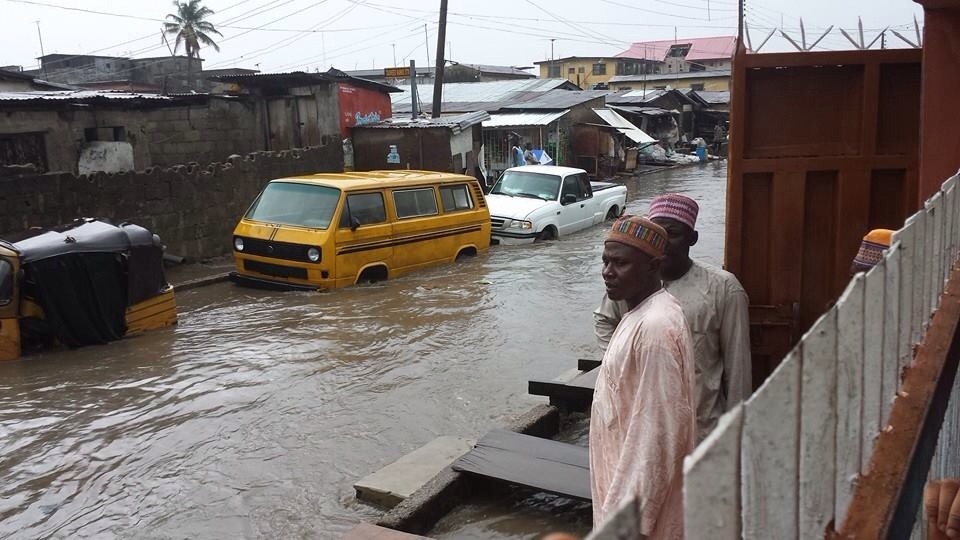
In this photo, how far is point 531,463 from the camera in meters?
4.97

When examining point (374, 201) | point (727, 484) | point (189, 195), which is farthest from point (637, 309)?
point (189, 195)

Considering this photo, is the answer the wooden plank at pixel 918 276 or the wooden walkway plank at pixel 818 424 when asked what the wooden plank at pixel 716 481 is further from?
the wooden plank at pixel 918 276

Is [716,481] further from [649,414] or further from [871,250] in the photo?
[871,250]

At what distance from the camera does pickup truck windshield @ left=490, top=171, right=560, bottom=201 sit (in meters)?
16.3

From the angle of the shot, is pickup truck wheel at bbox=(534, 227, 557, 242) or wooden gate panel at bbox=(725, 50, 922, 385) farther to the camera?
pickup truck wheel at bbox=(534, 227, 557, 242)

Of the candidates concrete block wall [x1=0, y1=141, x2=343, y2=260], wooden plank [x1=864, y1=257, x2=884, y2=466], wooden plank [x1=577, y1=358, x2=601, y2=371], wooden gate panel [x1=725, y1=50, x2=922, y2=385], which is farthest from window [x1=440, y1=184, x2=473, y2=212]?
wooden plank [x1=864, y1=257, x2=884, y2=466]

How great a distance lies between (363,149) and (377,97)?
230 centimetres

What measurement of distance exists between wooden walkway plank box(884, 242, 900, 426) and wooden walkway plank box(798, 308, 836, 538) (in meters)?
0.46

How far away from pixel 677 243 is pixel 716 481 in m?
2.56

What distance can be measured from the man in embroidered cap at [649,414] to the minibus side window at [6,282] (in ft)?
22.9

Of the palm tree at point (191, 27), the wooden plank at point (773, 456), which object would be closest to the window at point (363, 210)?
the wooden plank at point (773, 456)

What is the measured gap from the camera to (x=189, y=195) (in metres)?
13.9

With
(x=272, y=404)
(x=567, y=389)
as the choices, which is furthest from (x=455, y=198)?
(x=567, y=389)

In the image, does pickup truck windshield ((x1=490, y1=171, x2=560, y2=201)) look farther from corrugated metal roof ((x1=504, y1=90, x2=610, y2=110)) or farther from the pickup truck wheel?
corrugated metal roof ((x1=504, y1=90, x2=610, y2=110))
